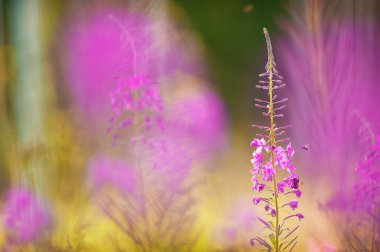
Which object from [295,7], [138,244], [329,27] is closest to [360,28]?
[329,27]

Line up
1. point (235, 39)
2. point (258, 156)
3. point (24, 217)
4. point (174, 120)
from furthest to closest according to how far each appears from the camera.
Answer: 1. point (24, 217)
2. point (174, 120)
3. point (235, 39)
4. point (258, 156)

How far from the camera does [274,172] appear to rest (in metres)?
1.52

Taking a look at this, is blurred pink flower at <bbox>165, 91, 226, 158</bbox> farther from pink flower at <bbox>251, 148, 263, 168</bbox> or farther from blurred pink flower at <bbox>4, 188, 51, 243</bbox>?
blurred pink flower at <bbox>4, 188, 51, 243</bbox>

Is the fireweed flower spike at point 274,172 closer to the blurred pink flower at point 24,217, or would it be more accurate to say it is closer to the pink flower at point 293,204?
the pink flower at point 293,204

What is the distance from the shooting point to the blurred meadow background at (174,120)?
5.29ft

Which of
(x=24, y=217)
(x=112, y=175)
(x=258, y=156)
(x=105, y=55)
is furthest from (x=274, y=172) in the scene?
(x=24, y=217)

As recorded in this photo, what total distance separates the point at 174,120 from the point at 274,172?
0.51 m

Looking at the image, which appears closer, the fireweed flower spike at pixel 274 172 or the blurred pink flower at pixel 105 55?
the fireweed flower spike at pixel 274 172

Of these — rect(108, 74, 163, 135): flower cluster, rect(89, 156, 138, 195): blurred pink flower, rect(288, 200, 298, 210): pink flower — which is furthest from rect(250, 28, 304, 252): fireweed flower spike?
rect(89, 156, 138, 195): blurred pink flower

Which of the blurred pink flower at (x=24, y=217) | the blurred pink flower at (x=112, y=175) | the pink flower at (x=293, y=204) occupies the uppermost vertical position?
the blurred pink flower at (x=112, y=175)

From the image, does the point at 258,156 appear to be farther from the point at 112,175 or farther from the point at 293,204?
the point at 112,175

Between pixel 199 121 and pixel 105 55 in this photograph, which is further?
pixel 105 55

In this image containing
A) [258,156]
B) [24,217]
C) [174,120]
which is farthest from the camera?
[24,217]

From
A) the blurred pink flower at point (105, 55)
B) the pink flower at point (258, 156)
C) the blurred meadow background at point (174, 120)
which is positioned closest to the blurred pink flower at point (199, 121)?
the blurred meadow background at point (174, 120)
